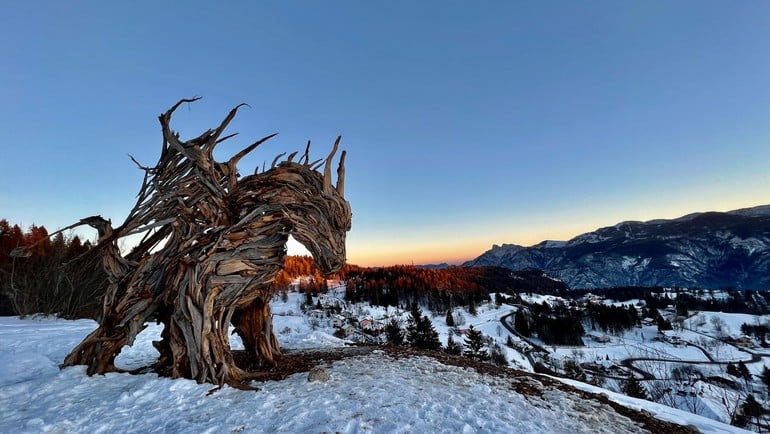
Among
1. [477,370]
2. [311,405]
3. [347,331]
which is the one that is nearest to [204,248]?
[311,405]

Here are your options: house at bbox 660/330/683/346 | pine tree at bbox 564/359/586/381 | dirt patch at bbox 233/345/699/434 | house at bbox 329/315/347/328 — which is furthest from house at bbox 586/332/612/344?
dirt patch at bbox 233/345/699/434

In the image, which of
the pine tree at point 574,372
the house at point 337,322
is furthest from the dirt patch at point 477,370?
the house at point 337,322

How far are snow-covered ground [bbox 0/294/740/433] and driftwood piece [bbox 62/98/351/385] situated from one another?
2.28ft

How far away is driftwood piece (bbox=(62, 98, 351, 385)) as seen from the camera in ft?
24.5

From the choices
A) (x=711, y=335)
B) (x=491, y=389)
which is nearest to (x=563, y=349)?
(x=711, y=335)

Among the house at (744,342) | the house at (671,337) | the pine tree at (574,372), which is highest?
the pine tree at (574,372)

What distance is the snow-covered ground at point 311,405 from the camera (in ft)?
16.7

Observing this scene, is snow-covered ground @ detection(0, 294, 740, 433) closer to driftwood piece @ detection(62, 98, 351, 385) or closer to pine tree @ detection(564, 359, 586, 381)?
driftwood piece @ detection(62, 98, 351, 385)

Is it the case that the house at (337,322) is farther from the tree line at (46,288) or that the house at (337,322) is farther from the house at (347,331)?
the tree line at (46,288)

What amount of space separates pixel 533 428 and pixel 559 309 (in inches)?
6660

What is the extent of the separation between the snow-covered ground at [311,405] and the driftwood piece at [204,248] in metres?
0.69

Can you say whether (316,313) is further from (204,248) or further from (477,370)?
(204,248)

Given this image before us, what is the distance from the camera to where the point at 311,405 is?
5840 mm

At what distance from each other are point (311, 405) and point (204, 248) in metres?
4.11
